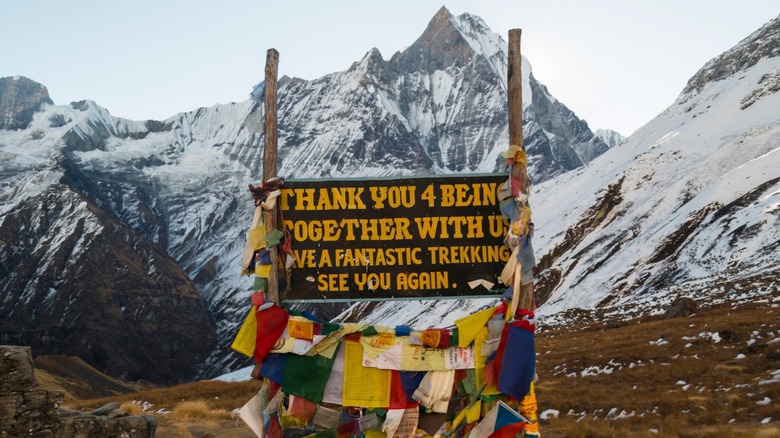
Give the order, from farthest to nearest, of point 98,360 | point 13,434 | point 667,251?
1. point 98,360
2. point 667,251
3. point 13,434

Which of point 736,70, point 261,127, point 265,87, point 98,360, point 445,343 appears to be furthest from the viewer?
point 98,360

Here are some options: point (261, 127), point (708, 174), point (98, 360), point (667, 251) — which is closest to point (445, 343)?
point (261, 127)

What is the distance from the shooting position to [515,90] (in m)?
8.52

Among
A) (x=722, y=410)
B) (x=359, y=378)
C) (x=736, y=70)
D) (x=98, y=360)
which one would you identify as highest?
(x=736, y=70)

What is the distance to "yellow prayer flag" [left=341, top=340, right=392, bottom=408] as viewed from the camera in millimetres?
8086

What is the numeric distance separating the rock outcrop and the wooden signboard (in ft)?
17.9

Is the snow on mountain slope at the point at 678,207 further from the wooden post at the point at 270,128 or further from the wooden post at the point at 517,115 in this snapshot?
the wooden post at the point at 270,128

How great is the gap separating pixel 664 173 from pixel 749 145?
12.5 meters

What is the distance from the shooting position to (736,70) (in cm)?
13925

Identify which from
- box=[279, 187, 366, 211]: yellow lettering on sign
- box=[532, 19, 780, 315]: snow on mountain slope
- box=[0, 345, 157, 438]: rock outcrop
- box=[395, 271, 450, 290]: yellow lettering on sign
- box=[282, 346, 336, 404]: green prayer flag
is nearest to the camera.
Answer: box=[282, 346, 336, 404]: green prayer flag

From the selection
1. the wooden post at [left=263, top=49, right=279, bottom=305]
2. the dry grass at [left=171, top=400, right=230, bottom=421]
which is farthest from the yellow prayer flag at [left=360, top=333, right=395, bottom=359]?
the dry grass at [left=171, top=400, right=230, bottom=421]

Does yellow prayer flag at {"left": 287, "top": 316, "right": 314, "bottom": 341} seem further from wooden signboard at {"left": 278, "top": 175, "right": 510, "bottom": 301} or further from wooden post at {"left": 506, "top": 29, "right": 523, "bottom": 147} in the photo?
wooden post at {"left": 506, "top": 29, "right": 523, "bottom": 147}

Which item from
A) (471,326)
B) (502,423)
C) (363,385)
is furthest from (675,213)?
(363,385)

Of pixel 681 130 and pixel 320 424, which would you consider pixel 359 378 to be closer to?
pixel 320 424
